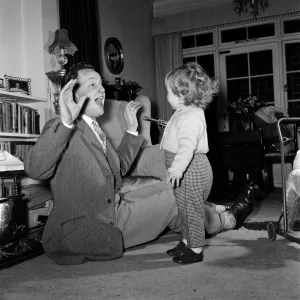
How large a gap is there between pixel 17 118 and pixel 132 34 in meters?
3.47

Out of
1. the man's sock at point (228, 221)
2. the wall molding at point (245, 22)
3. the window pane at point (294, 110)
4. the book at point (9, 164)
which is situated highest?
the wall molding at point (245, 22)

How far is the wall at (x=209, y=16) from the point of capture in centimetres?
608

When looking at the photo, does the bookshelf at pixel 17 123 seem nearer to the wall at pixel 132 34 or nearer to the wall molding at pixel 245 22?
the wall at pixel 132 34

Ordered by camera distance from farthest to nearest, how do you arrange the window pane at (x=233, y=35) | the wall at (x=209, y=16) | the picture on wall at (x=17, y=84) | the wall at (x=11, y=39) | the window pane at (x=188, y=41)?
1. the window pane at (x=188, y=41)
2. the window pane at (x=233, y=35)
3. the wall at (x=209, y=16)
4. the wall at (x=11, y=39)
5. the picture on wall at (x=17, y=84)

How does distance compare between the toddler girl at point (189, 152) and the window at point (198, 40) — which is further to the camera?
the window at point (198, 40)

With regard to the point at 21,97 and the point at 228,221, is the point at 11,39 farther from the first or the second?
the point at 228,221

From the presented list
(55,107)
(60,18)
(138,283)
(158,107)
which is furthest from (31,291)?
(158,107)

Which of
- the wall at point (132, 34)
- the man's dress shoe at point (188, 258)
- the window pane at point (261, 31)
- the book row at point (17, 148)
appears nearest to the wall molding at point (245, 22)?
Answer: the window pane at point (261, 31)

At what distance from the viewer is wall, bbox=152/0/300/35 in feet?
20.0

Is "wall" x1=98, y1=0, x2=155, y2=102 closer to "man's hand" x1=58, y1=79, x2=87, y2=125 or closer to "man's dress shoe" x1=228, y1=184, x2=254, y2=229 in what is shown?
"man's dress shoe" x1=228, y1=184, x2=254, y2=229

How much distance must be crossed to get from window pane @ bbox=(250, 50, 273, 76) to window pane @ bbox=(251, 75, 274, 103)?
110 millimetres

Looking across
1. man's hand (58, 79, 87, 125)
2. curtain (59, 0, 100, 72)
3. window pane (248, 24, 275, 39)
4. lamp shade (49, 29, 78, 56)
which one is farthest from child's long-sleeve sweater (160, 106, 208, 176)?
window pane (248, 24, 275, 39)

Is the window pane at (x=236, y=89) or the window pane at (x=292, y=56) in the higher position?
the window pane at (x=292, y=56)

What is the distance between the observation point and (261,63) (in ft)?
21.3
